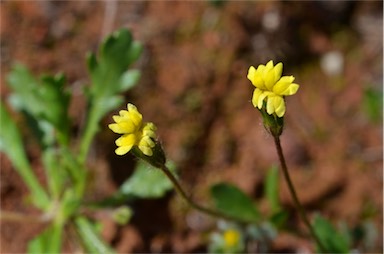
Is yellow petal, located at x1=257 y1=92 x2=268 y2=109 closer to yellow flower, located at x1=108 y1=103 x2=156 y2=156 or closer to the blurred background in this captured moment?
yellow flower, located at x1=108 y1=103 x2=156 y2=156

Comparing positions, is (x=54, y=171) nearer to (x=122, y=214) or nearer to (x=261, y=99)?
(x=122, y=214)

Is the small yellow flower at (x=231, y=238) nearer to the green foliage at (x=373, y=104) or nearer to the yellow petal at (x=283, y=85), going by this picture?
the green foliage at (x=373, y=104)

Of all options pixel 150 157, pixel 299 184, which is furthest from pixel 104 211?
pixel 150 157

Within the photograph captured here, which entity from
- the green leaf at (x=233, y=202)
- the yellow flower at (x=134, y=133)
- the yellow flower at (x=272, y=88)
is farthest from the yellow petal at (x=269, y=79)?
the green leaf at (x=233, y=202)

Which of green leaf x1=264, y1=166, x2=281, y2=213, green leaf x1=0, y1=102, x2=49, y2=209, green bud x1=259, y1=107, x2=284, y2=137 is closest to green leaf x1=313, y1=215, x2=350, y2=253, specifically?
green leaf x1=264, y1=166, x2=281, y2=213

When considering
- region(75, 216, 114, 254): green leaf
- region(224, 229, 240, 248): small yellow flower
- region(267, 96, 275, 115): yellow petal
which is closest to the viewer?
region(267, 96, 275, 115): yellow petal

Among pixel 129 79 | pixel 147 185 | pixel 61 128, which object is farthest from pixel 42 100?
pixel 147 185

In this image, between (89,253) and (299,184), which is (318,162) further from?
(89,253)
